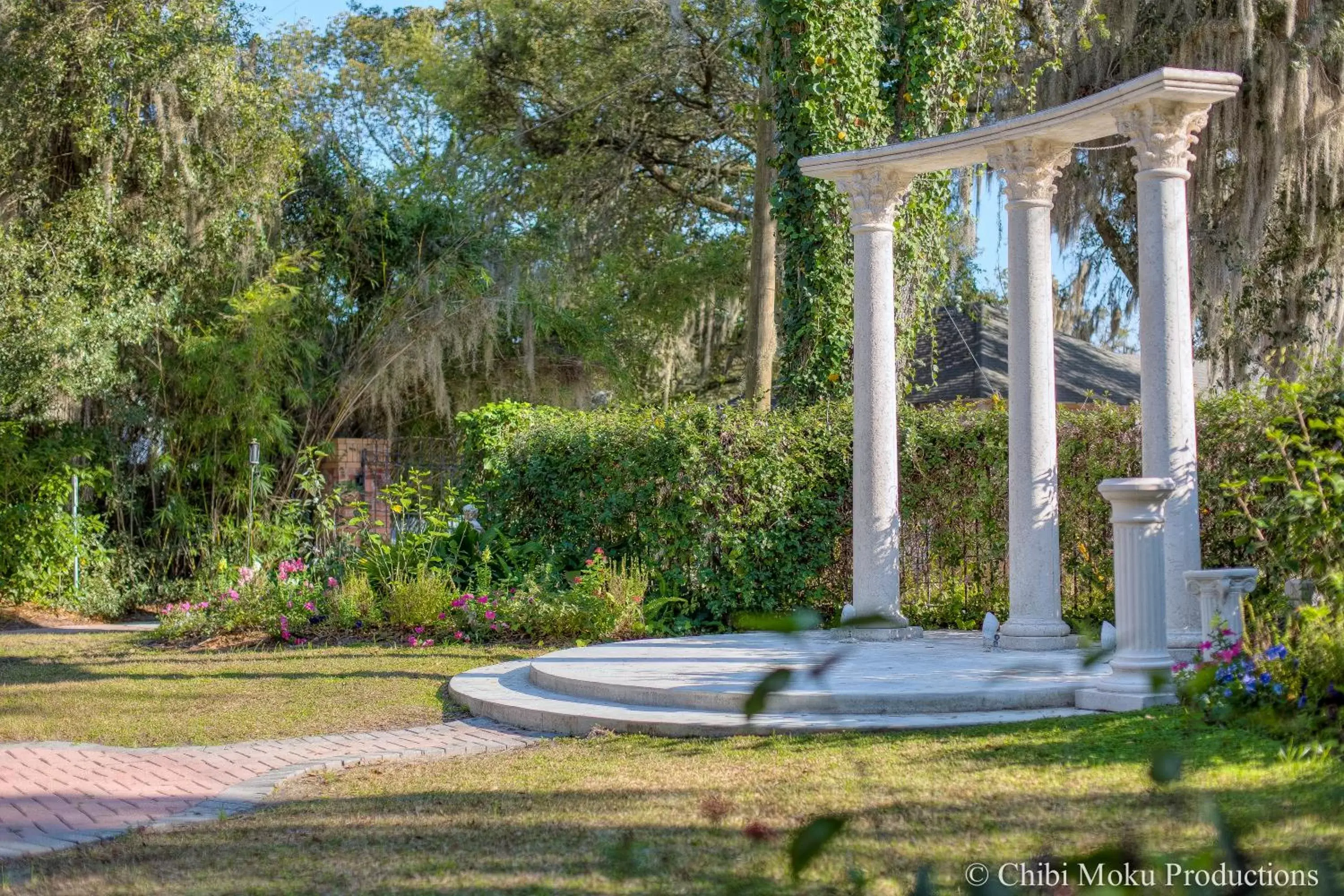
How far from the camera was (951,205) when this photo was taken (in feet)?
46.2

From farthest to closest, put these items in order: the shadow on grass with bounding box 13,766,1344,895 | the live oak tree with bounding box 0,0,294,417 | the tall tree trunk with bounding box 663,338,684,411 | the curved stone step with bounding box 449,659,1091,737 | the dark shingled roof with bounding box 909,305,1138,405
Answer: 1. the tall tree trunk with bounding box 663,338,684,411
2. the dark shingled roof with bounding box 909,305,1138,405
3. the live oak tree with bounding box 0,0,294,417
4. the curved stone step with bounding box 449,659,1091,737
5. the shadow on grass with bounding box 13,766,1344,895

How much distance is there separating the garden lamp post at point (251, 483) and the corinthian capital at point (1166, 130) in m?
9.26

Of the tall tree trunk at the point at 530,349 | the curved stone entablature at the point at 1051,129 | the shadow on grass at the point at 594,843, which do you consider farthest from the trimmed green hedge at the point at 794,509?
the shadow on grass at the point at 594,843

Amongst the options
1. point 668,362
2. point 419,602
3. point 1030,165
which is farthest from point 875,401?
point 668,362

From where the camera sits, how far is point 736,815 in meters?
4.53

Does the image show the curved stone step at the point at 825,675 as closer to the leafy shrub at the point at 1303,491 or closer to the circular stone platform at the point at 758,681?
the circular stone platform at the point at 758,681

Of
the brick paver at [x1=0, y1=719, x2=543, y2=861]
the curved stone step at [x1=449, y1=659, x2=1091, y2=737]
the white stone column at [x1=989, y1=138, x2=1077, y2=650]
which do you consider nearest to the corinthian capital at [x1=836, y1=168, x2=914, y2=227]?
the white stone column at [x1=989, y1=138, x2=1077, y2=650]

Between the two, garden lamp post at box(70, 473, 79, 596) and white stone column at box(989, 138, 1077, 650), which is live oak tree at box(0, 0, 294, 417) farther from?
white stone column at box(989, 138, 1077, 650)

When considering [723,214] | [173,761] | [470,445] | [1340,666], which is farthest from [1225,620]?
[723,214]

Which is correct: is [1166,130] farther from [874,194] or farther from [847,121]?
[847,121]

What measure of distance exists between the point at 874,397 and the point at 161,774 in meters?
5.53

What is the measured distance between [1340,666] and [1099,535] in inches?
185

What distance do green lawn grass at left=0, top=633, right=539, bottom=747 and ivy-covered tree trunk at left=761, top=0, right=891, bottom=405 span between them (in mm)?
3925

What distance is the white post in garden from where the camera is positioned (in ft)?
21.0
